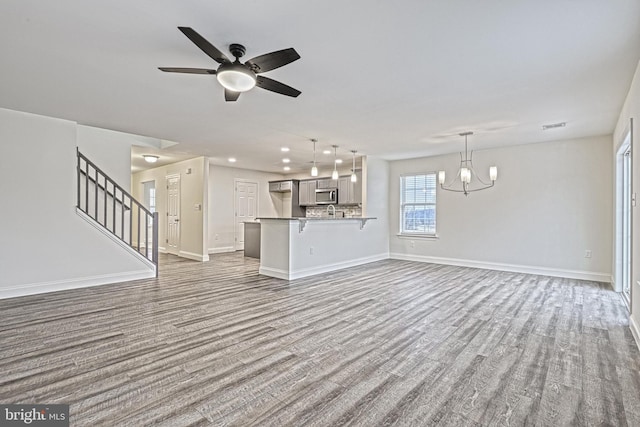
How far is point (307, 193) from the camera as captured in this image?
31.3 ft

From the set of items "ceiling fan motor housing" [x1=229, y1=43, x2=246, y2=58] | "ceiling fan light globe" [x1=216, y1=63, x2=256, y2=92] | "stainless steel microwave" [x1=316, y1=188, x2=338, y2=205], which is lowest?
"stainless steel microwave" [x1=316, y1=188, x2=338, y2=205]

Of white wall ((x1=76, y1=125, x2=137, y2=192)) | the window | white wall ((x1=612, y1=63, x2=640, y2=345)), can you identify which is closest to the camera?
white wall ((x1=612, y1=63, x2=640, y2=345))

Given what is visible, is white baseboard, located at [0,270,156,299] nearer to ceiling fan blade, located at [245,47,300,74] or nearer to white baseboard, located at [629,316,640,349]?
ceiling fan blade, located at [245,47,300,74]

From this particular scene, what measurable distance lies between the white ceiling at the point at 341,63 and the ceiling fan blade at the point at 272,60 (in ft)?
0.75

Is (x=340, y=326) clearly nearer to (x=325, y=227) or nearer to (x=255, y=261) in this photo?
(x=325, y=227)

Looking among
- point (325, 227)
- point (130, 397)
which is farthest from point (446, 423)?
point (325, 227)

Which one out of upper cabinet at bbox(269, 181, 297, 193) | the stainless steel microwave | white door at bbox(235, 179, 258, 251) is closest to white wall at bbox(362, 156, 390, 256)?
the stainless steel microwave

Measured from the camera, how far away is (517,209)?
19.9ft

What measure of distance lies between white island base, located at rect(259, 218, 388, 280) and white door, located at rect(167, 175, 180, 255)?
11.8 ft

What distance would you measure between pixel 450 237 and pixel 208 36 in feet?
20.3

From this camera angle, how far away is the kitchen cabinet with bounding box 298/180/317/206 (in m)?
9.34

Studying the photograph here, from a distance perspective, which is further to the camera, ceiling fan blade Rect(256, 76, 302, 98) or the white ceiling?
ceiling fan blade Rect(256, 76, 302, 98)

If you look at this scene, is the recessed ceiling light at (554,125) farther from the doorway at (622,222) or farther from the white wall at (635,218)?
the white wall at (635,218)

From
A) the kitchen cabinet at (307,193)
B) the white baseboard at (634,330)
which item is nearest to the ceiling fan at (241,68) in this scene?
the white baseboard at (634,330)
